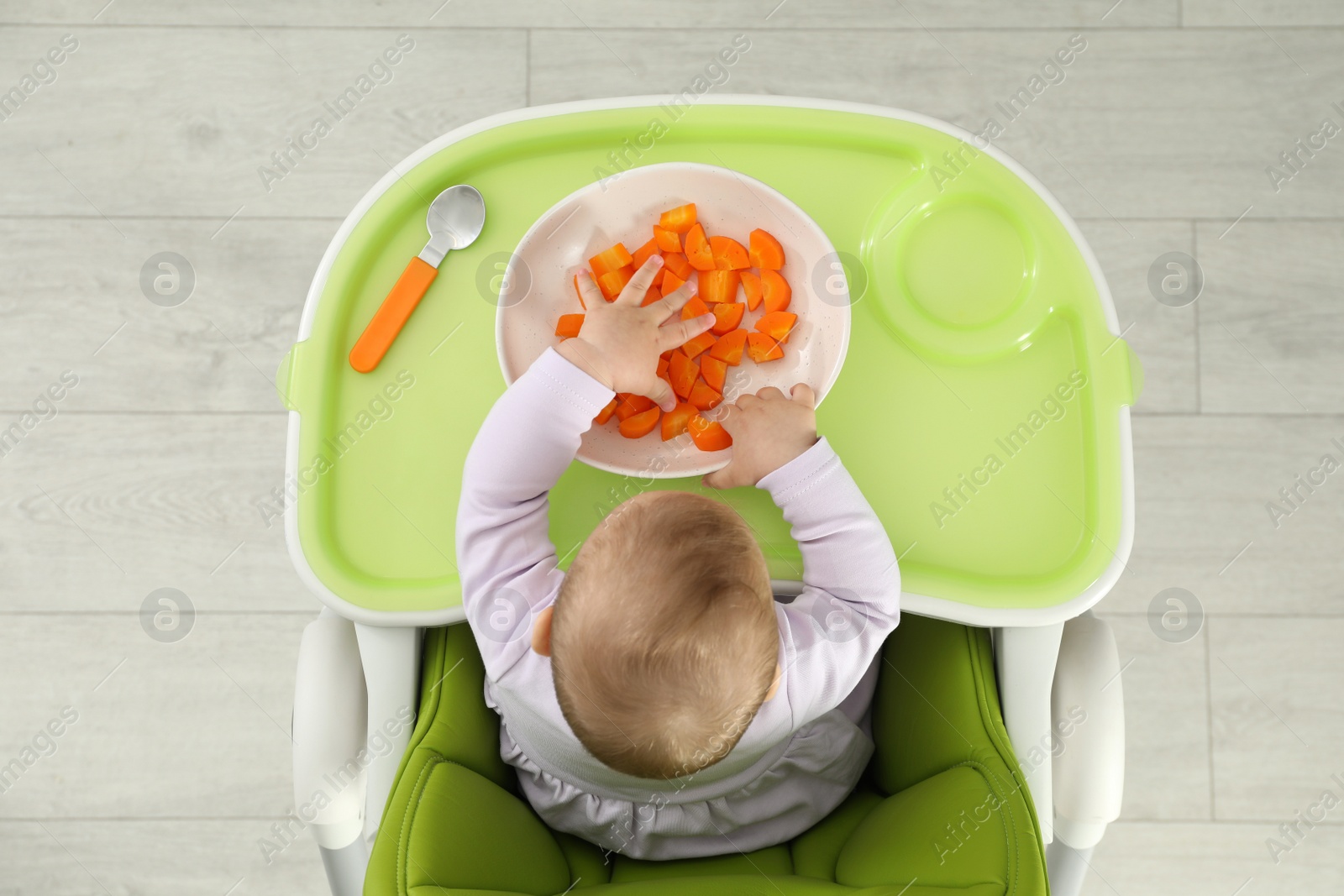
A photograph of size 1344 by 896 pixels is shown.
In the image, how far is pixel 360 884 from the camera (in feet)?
3.06

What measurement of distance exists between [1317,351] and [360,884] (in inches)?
59.8

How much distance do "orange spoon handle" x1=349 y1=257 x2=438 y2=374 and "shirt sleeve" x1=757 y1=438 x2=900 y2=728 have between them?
35 centimetres

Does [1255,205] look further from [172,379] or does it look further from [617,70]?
[172,379]

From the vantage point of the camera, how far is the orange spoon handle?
0.81 metres

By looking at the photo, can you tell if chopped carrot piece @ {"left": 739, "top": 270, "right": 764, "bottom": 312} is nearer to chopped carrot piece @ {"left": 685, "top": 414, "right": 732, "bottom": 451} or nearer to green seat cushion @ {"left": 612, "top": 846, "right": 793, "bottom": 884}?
chopped carrot piece @ {"left": 685, "top": 414, "right": 732, "bottom": 451}

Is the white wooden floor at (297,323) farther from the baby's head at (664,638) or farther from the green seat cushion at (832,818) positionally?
the baby's head at (664,638)

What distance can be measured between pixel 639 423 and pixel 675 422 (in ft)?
0.10

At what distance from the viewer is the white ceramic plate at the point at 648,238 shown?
0.78m

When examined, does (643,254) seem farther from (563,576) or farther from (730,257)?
(563,576)

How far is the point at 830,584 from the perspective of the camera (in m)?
0.77

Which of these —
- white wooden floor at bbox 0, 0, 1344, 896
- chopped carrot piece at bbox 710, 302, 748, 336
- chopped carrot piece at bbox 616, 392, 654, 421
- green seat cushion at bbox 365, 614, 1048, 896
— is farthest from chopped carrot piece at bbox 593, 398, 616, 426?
white wooden floor at bbox 0, 0, 1344, 896

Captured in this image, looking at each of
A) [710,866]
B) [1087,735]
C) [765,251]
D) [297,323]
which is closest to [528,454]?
[765,251]

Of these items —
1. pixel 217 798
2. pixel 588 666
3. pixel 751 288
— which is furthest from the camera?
pixel 217 798

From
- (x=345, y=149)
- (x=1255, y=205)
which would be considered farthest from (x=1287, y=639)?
(x=345, y=149)
